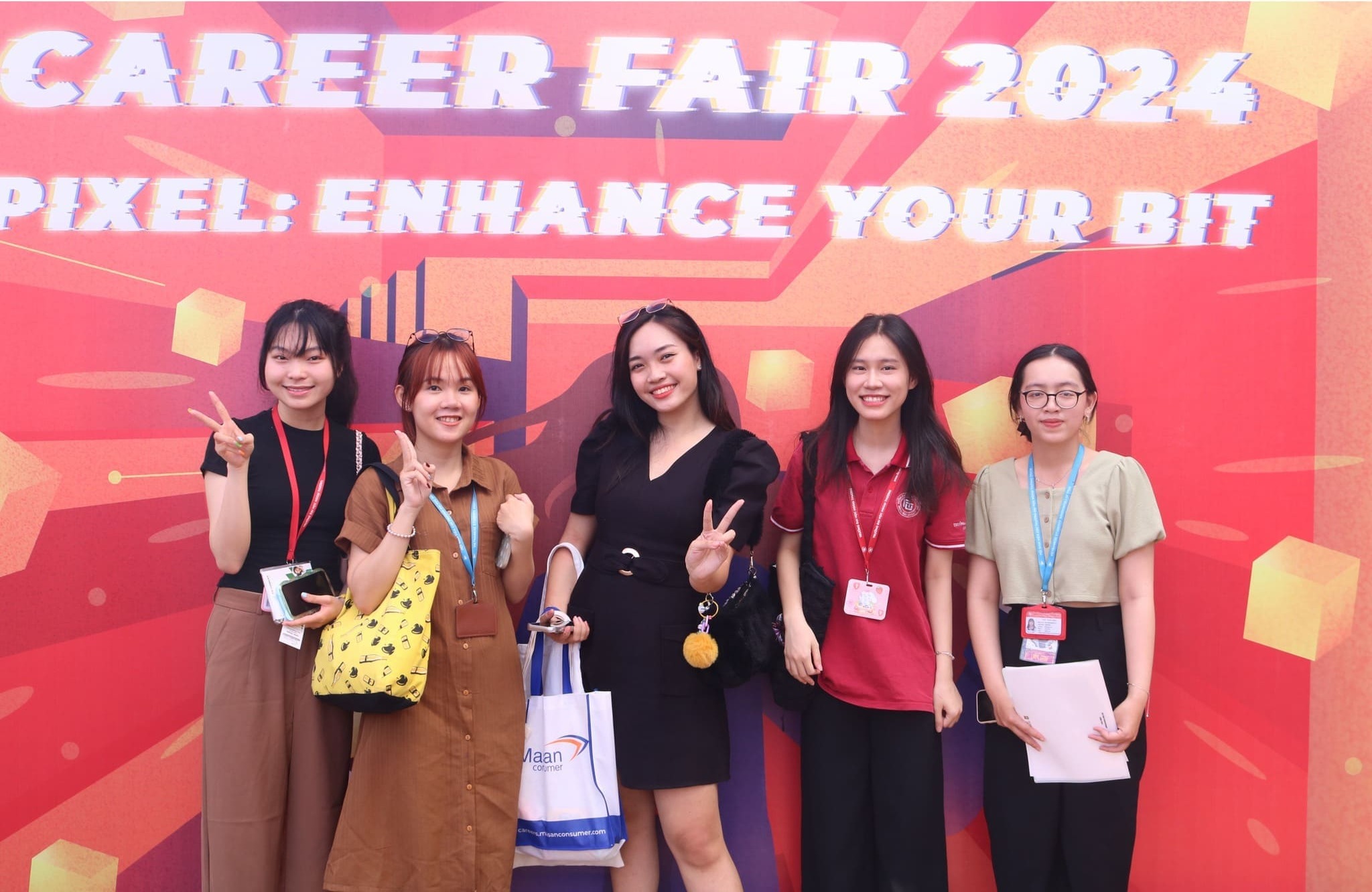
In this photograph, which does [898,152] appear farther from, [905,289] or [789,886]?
[789,886]

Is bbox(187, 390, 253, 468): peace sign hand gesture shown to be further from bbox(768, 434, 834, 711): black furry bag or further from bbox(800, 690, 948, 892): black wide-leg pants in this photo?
bbox(800, 690, 948, 892): black wide-leg pants

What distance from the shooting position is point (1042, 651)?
2570 mm

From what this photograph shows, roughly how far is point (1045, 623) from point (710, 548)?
1.15 metres

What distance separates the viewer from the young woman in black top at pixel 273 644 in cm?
246

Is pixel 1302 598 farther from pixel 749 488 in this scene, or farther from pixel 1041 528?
pixel 749 488

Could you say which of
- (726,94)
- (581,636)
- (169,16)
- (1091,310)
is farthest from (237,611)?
(1091,310)

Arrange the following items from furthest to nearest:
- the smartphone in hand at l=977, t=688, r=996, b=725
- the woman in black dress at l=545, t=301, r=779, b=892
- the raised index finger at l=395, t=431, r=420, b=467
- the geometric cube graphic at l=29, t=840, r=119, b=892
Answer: the geometric cube graphic at l=29, t=840, r=119, b=892
the smartphone in hand at l=977, t=688, r=996, b=725
the woman in black dress at l=545, t=301, r=779, b=892
the raised index finger at l=395, t=431, r=420, b=467

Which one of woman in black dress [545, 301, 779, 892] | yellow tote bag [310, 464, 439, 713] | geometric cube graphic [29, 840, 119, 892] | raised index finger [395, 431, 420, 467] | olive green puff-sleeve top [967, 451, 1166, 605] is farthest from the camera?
geometric cube graphic [29, 840, 119, 892]

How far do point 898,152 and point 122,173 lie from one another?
9.83 feet

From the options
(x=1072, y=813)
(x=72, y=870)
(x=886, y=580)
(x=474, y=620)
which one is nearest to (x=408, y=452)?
(x=474, y=620)

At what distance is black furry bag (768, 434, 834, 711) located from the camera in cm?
259

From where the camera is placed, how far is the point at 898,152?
3.10 m

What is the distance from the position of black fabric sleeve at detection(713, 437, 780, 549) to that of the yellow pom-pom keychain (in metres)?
0.23

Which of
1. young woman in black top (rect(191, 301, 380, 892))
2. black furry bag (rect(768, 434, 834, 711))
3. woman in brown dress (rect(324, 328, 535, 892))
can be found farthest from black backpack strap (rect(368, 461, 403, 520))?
black furry bag (rect(768, 434, 834, 711))
